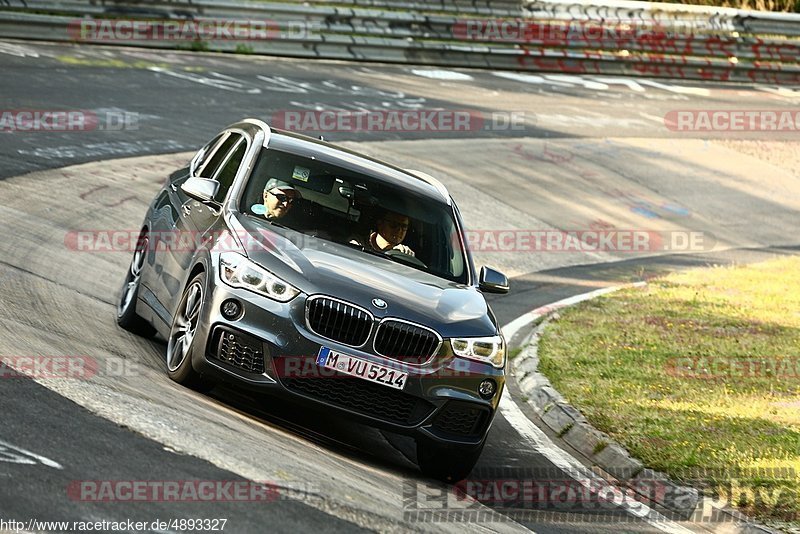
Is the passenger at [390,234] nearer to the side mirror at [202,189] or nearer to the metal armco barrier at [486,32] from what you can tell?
the side mirror at [202,189]

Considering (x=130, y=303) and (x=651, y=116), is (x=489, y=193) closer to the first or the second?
(x=651, y=116)

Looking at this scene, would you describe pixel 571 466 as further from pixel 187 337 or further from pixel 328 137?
pixel 328 137

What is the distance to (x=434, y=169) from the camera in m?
20.7

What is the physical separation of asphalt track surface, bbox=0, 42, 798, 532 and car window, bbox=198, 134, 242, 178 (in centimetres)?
→ 138

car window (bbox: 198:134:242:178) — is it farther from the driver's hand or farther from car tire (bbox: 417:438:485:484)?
car tire (bbox: 417:438:485:484)

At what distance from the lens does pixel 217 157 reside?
1023cm

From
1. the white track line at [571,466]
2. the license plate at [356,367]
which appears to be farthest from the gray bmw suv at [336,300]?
the white track line at [571,466]

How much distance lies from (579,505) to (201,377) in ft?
8.02

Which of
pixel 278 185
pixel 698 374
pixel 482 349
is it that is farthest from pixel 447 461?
pixel 698 374

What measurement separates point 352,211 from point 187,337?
1522mm

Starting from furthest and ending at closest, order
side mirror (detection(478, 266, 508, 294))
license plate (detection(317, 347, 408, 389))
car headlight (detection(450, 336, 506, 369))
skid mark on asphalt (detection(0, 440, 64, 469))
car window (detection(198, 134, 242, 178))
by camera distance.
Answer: car window (detection(198, 134, 242, 178)) < side mirror (detection(478, 266, 508, 294)) < car headlight (detection(450, 336, 506, 369)) < license plate (detection(317, 347, 408, 389)) < skid mark on asphalt (detection(0, 440, 64, 469))

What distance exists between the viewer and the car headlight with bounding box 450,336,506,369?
8031 millimetres

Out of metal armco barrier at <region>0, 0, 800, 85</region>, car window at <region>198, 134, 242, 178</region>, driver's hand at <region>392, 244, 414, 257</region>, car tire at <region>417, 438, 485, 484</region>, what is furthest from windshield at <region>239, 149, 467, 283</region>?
metal armco barrier at <region>0, 0, 800, 85</region>

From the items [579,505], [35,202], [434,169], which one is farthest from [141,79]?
[579,505]
